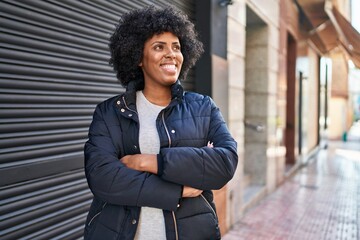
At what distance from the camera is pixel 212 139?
201 centimetres

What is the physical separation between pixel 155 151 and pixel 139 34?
2.28 ft

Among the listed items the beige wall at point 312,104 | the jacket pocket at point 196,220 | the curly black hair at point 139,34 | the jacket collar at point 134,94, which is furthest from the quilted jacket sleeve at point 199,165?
the beige wall at point 312,104

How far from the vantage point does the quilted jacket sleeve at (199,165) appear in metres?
1.75

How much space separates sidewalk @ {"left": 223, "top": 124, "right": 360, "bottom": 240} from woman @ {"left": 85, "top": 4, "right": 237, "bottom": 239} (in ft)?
11.0

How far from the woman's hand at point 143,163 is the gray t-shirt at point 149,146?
0.09 m

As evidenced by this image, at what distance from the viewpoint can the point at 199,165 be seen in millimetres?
1797

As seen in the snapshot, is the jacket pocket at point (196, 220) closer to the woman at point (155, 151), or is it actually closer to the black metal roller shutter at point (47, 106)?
the woman at point (155, 151)

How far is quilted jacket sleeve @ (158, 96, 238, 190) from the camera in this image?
175cm

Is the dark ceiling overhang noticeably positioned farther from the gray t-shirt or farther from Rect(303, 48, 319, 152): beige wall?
the gray t-shirt

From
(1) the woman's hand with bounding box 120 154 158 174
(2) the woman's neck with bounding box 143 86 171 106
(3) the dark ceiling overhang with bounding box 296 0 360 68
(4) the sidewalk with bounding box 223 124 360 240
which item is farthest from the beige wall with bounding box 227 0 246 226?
(1) the woman's hand with bounding box 120 154 158 174

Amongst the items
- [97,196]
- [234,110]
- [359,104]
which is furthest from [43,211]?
[359,104]

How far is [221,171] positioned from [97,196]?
631 millimetres

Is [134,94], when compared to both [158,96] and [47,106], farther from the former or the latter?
[47,106]

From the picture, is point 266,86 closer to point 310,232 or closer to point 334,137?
point 310,232
